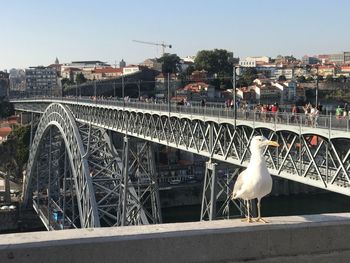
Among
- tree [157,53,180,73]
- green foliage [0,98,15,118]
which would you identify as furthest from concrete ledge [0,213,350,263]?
tree [157,53,180,73]

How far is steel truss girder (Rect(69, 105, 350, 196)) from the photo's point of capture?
45.8 feet

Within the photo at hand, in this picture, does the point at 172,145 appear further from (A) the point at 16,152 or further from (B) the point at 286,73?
(B) the point at 286,73

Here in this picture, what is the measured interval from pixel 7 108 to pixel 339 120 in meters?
92.4

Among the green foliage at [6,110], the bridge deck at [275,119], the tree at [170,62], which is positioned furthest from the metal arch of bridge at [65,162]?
the tree at [170,62]

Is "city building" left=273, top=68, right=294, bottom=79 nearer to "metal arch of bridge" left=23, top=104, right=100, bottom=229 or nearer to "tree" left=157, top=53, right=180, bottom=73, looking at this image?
"tree" left=157, top=53, right=180, bottom=73

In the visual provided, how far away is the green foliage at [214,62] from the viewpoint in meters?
111

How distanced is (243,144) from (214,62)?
9597cm

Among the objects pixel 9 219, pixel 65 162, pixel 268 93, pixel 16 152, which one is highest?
pixel 268 93

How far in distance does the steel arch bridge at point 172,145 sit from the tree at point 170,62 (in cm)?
7871

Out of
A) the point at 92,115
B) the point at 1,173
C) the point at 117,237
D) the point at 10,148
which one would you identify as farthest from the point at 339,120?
the point at 10,148

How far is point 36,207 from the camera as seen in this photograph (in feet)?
146

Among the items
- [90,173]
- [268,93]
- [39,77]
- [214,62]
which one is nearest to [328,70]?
[214,62]

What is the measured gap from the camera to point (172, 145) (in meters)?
23.0

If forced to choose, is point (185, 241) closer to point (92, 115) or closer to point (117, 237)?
point (117, 237)
